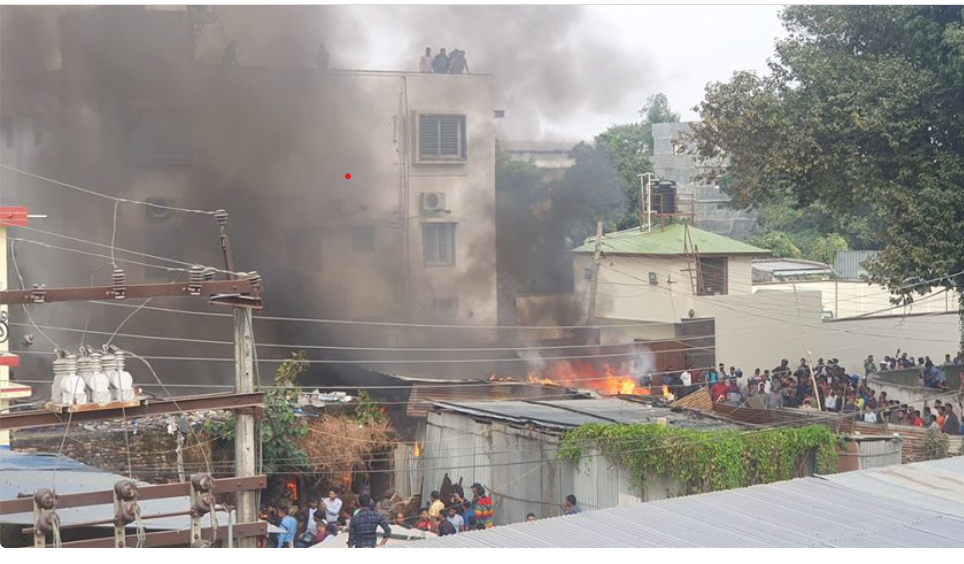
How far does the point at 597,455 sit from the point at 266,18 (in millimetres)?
19315

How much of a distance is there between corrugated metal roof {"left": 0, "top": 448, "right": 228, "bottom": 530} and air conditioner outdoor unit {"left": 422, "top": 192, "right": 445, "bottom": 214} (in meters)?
17.6

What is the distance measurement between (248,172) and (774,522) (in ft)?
69.8

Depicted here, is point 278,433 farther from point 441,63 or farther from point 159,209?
point 441,63

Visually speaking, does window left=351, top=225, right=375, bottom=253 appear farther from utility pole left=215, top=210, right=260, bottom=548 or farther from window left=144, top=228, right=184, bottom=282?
utility pole left=215, top=210, right=260, bottom=548

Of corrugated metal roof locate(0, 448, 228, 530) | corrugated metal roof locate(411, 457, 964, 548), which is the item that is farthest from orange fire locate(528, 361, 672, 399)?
corrugated metal roof locate(411, 457, 964, 548)

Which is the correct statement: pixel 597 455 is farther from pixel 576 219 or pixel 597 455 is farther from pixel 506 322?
pixel 576 219

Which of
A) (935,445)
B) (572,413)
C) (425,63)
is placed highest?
(425,63)

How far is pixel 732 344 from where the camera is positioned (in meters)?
29.3

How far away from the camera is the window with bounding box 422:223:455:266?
1252 inches

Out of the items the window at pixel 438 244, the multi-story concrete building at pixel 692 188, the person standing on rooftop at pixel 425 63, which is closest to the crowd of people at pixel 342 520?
the window at pixel 438 244

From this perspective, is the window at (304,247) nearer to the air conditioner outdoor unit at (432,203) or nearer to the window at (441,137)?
the air conditioner outdoor unit at (432,203)

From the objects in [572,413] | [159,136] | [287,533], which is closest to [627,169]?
[159,136]

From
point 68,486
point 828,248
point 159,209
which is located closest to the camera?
point 68,486

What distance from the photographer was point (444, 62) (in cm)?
3247
